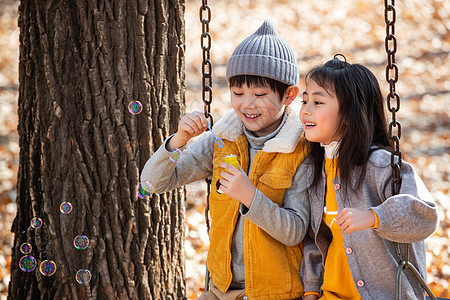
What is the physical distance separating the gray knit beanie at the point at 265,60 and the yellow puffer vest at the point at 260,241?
1.07 feet

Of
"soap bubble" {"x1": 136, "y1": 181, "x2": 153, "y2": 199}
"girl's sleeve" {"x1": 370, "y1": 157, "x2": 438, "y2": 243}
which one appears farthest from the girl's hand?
"soap bubble" {"x1": 136, "y1": 181, "x2": 153, "y2": 199}

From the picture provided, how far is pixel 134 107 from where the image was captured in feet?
9.43

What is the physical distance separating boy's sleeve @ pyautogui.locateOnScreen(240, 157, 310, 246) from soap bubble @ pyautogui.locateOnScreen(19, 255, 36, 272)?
4.00 feet

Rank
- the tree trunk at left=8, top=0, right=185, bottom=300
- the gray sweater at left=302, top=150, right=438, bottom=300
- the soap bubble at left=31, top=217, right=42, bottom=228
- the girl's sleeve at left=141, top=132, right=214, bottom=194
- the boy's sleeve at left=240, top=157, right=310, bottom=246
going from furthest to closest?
the soap bubble at left=31, top=217, right=42, bottom=228
the tree trunk at left=8, top=0, right=185, bottom=300
the girl's sleeve at left=141, top=132, right=214, bottom=194
the boy's sleeve at left=240, top=157, right=310, bottom=246
the gray sweater at left=302, top=150, right=438, bottom=300

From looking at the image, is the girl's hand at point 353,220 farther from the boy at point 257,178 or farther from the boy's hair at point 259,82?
the boy's hair at point 259,82

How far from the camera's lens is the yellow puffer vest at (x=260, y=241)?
8.20 feet

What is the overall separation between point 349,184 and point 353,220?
33 cm

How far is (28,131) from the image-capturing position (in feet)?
9.72

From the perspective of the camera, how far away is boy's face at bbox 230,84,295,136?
2.59m

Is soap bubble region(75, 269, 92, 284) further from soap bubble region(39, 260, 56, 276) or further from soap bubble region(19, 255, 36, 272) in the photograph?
soap bubble region(19, 255, 36, 272)

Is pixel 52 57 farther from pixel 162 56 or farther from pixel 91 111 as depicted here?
pixel 162 56

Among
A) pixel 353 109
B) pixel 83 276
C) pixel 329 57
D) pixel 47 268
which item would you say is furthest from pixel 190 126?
pixel 329 57

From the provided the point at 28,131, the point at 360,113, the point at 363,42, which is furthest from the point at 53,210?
the point at 363,42

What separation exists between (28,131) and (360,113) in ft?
5.77
